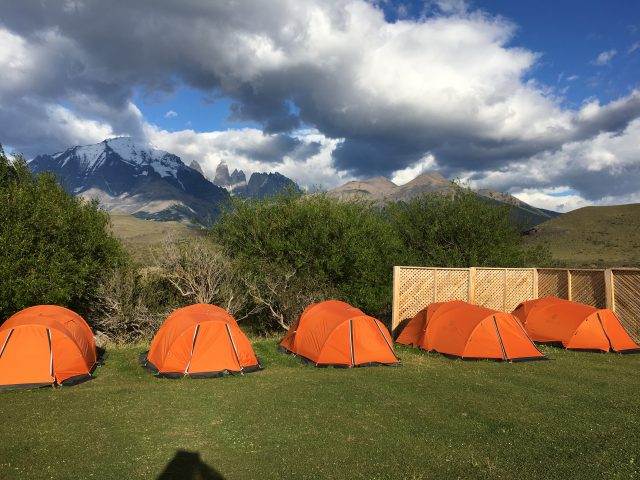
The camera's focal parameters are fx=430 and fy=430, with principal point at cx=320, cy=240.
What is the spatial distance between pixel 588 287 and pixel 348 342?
10475mm

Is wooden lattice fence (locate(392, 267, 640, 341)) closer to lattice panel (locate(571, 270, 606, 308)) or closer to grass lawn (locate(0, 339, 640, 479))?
lattice panel (locate(571, 270, 606, 308))

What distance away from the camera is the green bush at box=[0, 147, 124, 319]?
1482cm

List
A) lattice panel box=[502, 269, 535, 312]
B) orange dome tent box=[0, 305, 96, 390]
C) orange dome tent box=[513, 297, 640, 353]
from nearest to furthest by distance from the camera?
orange dome tent box=[0, 305, 96, 390] < orange dome tent box=[513, 297, 640, 353] < lattice panel box=[502, 269, 535, 312]

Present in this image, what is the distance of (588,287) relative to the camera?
16547mm

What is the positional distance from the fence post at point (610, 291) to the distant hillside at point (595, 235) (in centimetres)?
5454

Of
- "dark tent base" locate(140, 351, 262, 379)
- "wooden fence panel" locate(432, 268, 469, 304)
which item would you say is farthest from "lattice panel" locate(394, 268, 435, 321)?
"dark tent base" locate(140, 351, 262, 379)

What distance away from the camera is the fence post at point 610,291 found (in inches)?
613

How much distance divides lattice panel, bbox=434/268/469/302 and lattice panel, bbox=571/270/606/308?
422 centimetres

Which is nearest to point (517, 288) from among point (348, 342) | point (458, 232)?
point (458, 232)

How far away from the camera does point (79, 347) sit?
36.6 feet

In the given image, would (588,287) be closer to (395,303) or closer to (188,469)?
(395,303)

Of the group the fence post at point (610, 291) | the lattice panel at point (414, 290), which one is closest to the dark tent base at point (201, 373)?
the lattice panel at point (414, 290)

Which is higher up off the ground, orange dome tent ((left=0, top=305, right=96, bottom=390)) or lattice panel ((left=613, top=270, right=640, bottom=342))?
lattice panel ((left=613, top=270, right=640, bottom=342))

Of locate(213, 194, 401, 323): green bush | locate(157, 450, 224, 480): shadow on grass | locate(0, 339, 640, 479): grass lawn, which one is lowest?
locate(157, 450, 224, 480): shadow on grass
